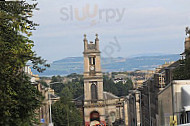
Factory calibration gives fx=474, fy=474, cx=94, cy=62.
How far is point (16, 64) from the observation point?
67.0 ft

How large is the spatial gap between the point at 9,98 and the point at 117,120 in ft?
329

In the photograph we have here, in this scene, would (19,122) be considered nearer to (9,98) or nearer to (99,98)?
(9,98)

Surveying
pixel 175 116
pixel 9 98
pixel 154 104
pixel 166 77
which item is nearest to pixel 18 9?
pixel 9 98

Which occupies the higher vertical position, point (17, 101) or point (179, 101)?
point (17, 101)

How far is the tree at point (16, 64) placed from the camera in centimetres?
2009

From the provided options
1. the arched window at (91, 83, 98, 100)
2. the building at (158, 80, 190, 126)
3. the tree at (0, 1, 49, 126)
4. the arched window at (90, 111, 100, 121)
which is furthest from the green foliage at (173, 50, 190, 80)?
the arched window at (90, 111, 100, 121)

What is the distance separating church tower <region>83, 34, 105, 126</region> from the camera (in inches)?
4400

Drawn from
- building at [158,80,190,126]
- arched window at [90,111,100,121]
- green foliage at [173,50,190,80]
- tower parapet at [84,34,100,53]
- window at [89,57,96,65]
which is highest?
tower parapet at [84,34,100,53]

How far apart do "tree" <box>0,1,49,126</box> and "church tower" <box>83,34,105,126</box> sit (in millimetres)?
88049

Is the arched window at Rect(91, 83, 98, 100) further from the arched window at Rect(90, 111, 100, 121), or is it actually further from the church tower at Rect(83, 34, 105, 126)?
the arched window at Rect(90, 111, 100, 121)

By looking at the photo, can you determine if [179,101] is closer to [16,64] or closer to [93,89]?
[16,64]

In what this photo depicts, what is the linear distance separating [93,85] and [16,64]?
304 ft

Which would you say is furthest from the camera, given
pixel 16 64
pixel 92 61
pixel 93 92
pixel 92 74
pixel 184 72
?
pixel 92 61

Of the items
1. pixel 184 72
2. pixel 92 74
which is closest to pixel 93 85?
pixel 92 74
